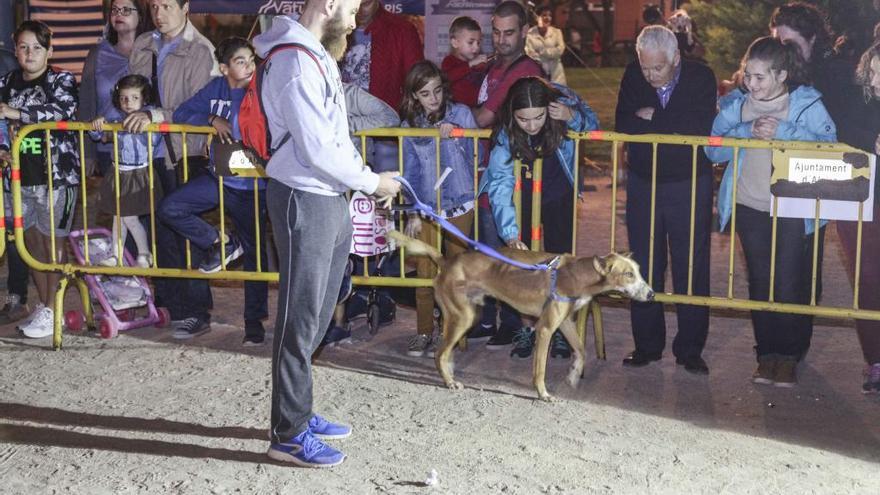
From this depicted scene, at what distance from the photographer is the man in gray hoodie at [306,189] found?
5.52 meters

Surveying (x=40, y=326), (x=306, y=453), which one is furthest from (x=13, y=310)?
(x=306, y=453)

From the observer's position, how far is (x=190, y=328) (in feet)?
28.5

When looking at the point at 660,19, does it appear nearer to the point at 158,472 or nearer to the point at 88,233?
the point at 88,233

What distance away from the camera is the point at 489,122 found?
8477mm

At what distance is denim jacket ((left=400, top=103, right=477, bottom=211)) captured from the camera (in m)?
8.06

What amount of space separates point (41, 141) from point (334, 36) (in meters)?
Result: 3.70

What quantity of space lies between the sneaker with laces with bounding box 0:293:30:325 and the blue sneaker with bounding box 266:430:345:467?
389cm

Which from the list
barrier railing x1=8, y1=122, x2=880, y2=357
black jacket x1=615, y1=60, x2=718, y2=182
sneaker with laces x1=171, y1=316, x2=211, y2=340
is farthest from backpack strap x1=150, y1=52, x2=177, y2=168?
black jacket x1=615, y1=60, x2=718, y2=182

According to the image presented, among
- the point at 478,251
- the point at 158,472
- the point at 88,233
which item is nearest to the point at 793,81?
the point at 478,251

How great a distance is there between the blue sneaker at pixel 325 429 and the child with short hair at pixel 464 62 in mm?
3244

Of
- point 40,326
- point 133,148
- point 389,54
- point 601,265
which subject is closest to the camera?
point 601,265

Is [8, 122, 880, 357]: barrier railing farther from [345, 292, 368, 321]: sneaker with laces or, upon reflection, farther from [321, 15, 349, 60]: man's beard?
[321, 15, 349, 60]: man's beard

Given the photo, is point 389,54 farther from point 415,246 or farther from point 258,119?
point 258,119

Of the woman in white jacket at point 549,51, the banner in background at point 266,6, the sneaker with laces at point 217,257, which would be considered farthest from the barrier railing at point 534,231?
the banner in background at point 266,6
